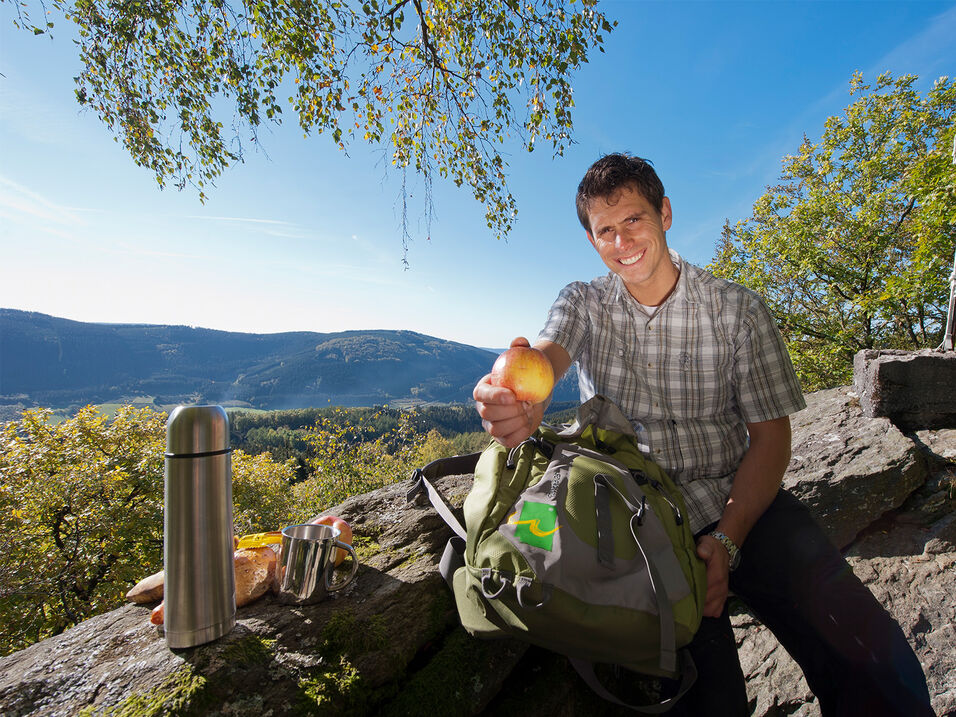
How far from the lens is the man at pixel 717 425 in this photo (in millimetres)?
1693

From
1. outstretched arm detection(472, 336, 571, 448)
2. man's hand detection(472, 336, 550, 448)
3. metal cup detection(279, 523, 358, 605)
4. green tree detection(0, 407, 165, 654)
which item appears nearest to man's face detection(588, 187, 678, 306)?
outstretched arm detection(472, 336, 571, 448)

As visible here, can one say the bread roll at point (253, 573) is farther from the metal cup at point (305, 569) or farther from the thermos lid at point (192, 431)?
the thermos lid at point (192, 431)

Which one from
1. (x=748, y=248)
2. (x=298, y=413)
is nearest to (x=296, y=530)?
(x=748, y=248)

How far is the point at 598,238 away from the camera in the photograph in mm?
2283

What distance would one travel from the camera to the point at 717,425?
2223mm

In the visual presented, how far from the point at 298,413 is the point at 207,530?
129m

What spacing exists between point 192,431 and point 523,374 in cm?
130

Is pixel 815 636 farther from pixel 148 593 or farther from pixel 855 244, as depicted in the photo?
pixel 855 244

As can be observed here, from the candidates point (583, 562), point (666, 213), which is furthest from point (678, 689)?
point (666, 213)

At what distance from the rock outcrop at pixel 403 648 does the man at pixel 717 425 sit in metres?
0.76

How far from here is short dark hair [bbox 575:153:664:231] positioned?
2.21 m

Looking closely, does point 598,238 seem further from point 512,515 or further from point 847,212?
point 847,212

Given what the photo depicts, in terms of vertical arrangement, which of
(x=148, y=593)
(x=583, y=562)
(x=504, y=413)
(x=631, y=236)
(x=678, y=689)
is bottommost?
(x=678, y=689)

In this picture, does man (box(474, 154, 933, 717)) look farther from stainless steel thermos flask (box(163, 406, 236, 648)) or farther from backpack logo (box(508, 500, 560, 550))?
stainless steel thermos flask (box(163, 406, 236, 648))
